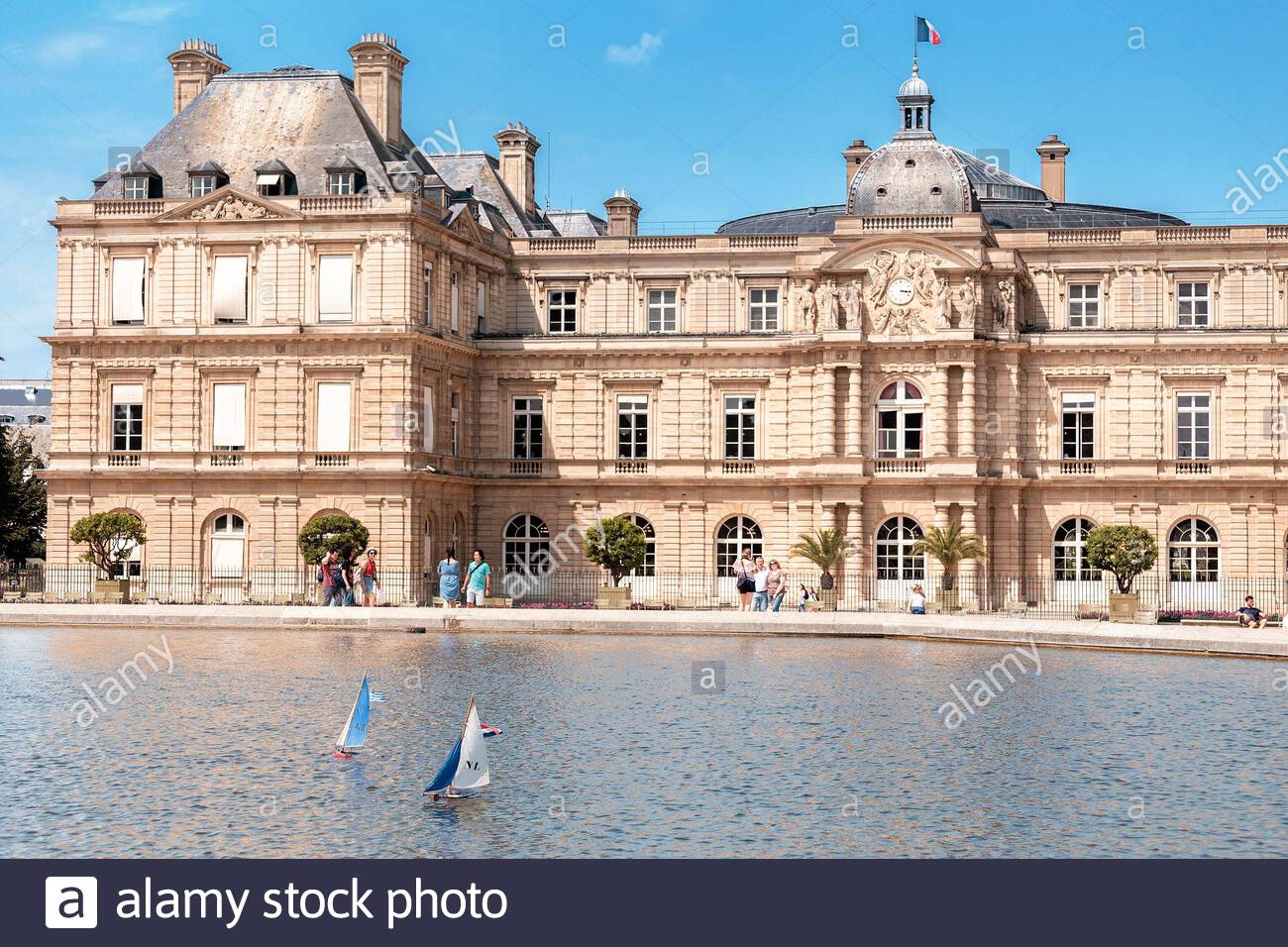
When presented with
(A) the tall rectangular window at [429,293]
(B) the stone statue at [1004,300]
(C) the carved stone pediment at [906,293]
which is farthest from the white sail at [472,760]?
(B) the stone statue at [1004,300]

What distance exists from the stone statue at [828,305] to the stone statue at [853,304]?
0.32 meters

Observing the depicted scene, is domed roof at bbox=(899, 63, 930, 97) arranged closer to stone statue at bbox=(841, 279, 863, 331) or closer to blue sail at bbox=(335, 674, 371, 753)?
stone statue at bbox=(841, 279, 863, 331)

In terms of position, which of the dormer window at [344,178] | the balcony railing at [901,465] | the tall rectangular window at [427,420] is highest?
the dormer window at [344,178]

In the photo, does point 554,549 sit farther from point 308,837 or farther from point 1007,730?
point 308,837

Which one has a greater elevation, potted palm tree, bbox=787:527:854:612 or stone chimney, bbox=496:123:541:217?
stone chimney, bbox=496:123:541:217

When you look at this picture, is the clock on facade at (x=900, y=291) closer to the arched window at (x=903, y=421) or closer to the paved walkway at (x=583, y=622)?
the arched window at (x=903, y=421)

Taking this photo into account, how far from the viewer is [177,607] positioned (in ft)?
147

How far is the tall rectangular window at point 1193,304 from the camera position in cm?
5884

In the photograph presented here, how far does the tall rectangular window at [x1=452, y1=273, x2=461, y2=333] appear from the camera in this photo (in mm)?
58156

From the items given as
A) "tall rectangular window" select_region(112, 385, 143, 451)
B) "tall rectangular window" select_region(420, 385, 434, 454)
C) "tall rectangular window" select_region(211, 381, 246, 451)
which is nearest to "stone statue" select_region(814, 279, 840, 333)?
"tall rectangular window" select_region(420, 385, 434, 454)

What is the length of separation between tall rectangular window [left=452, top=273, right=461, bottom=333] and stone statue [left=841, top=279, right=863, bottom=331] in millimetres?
13543

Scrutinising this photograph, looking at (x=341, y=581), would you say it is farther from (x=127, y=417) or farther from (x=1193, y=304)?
(x=1193, y=304)

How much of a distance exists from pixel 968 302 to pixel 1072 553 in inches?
381
